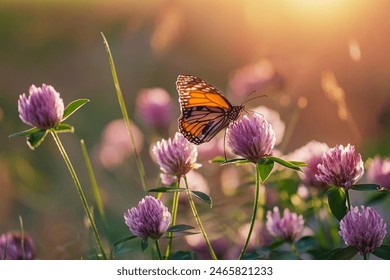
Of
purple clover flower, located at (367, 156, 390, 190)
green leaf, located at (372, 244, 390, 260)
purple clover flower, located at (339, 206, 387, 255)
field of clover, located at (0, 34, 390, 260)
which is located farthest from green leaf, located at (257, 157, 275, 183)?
purple clover flower, located at (367, 156, 390, 190)

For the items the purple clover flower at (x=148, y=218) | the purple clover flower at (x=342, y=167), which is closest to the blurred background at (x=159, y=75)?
the purple clover flower at (x=148, y=218)

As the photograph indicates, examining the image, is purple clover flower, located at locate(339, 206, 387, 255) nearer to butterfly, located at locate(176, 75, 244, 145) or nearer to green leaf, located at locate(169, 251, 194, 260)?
green leaf, located at locate(169, 251, 194, 260)

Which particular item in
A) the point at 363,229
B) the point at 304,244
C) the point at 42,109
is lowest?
the point at 304,244

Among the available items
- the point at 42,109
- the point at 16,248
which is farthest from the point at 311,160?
the point at 16,248

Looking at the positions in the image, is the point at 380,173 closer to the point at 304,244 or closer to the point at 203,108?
the point at 304,244
